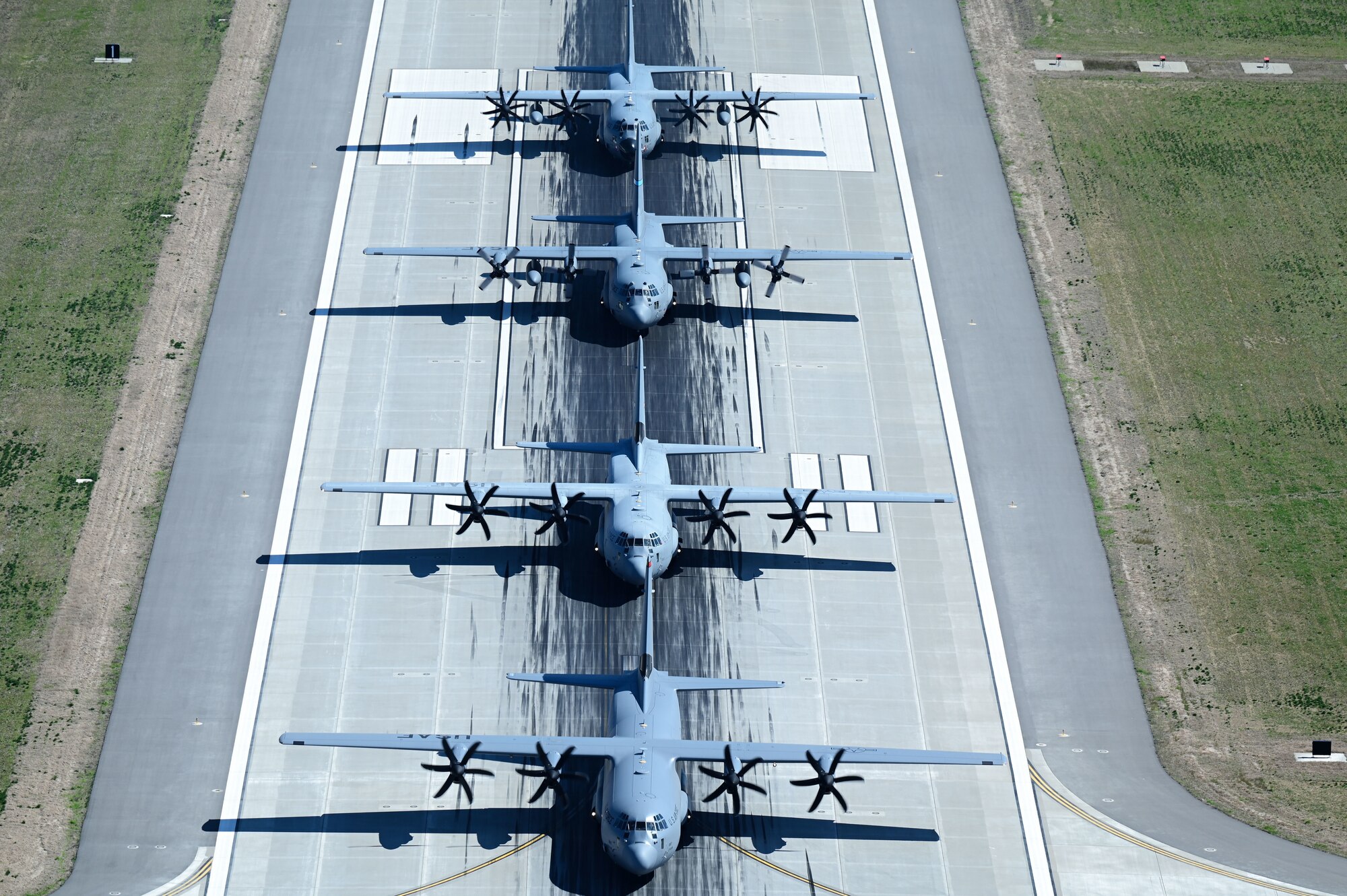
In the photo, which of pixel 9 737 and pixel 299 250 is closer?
pixel 9 737

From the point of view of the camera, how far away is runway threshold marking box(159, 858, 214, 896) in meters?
68.5

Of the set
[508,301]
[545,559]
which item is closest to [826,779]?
[545,559]

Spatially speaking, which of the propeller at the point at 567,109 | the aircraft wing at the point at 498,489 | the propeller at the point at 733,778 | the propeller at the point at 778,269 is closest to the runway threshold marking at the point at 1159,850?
the propeller at the point at 733,778

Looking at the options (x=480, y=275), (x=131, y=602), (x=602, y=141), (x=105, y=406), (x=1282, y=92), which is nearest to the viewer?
(x=131, y=602)

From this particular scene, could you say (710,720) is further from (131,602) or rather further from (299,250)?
(299,250)

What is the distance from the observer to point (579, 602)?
79.5m

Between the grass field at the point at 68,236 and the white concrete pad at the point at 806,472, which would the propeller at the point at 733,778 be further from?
the grass field at the point at 68,236

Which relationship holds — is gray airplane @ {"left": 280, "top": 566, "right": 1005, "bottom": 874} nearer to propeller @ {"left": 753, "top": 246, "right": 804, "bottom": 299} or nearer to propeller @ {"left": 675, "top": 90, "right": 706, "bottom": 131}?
propeller @ {"left": 753, "top": 246, "right": 804, "bottom": 299}

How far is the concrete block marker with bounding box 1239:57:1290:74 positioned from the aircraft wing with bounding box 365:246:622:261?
50.5 meters

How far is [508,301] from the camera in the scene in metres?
94.8

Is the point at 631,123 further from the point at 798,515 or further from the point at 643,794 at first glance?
the point at 643,794

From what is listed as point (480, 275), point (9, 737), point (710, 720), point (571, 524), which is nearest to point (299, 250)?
point (480, 275)

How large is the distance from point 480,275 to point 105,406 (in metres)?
25.6

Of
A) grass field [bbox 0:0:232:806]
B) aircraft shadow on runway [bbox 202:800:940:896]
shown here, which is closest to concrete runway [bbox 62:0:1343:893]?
aircraft shadow on runway [bbox 202:800:940:896]
